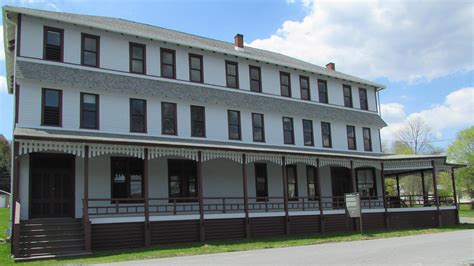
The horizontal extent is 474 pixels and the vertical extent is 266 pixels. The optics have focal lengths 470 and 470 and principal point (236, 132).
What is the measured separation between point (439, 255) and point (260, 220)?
9389mm

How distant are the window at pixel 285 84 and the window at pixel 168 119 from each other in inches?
324


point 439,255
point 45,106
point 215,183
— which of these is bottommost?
point 439,255

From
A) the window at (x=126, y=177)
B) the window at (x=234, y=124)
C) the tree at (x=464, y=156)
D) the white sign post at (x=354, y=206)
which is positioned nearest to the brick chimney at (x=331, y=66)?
the window at (x=234, y=124)

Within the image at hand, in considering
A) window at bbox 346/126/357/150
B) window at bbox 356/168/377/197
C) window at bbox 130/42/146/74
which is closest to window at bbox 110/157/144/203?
window at bbox 130/42/146/74

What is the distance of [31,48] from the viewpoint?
812 inches

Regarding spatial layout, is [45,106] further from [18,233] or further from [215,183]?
[215,183]

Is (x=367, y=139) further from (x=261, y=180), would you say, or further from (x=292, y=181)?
(x=261, y=180)

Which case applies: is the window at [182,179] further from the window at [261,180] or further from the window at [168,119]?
the window at [261,180]

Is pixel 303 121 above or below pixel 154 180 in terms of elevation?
above

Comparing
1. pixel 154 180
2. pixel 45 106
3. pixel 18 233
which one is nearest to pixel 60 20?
pixel 45 106

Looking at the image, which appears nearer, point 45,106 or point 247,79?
point 45,106

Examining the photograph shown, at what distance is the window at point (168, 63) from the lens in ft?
80.8

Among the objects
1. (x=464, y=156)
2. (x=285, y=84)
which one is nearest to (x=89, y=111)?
(x=285, y=84)

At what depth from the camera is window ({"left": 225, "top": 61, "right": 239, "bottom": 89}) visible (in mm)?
27095
